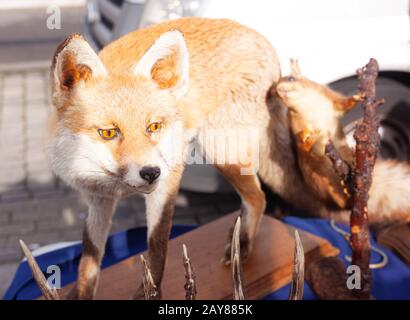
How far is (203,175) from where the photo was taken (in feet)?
8.21

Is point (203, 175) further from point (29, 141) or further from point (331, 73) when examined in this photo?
point (29, 141)

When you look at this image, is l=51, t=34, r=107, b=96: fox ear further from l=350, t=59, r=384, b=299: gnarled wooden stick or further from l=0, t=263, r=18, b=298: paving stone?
l=0, t=263, r=18, b=298: paving stone

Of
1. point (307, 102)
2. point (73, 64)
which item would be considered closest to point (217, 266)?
point (307, 102)

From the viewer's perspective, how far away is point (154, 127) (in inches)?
47.2

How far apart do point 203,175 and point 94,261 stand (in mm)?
1034

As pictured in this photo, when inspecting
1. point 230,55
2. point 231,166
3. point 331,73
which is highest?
point 230,55

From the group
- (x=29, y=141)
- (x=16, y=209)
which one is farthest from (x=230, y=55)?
(x=29, y=141)

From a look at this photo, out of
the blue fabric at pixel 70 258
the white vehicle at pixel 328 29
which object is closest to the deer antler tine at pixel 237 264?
the white vehicle at pixel 328 29

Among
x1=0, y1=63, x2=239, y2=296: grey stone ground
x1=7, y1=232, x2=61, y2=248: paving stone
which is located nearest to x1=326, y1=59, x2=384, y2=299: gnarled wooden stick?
x1=0, y1=63, x2=239, y2=296: grey stone ground

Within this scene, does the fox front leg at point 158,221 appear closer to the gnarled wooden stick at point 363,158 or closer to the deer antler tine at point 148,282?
the deer antler tine at point 148,282

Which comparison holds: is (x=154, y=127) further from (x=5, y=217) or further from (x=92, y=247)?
(x=5, y=217)

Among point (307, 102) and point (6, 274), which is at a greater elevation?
point (307, 102)

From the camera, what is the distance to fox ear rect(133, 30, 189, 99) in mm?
1164

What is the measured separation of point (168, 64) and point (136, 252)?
1041 millimetres
